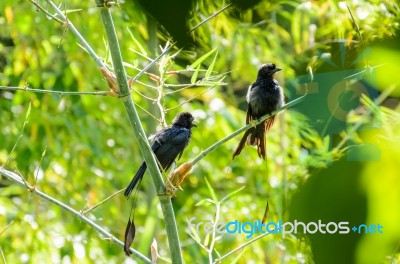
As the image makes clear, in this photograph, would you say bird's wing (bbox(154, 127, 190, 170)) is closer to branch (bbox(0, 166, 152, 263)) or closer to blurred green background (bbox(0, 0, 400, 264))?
branch (bbox(0, 166, 152, 263))

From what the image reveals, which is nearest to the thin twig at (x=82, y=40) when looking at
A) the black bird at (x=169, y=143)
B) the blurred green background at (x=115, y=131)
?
the black bird at (x=169, y=143)

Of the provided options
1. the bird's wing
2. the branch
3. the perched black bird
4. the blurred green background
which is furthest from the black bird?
the blurred green background

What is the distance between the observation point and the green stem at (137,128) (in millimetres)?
984

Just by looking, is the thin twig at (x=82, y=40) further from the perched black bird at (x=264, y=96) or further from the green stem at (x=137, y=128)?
the perched black bird at (x=264, y=96)

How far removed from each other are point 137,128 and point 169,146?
1.56ft

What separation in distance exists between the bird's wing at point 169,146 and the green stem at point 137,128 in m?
0.38

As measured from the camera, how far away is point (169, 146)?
148 cm

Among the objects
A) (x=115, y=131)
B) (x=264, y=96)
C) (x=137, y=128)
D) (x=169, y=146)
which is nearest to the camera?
(x=137, y=128)

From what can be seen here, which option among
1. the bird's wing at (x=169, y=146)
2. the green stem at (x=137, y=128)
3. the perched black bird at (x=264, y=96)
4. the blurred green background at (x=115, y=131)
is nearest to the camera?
the green stem at (x=137, y=128)

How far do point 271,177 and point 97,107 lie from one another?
916mm

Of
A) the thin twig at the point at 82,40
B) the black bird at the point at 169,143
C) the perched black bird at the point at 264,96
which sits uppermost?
the thin twig at the point at 82,40

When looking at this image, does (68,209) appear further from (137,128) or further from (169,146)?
(169,146)

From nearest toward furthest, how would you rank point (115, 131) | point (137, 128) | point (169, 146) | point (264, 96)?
point (137, 128) → point (169, 146) → point (264, 96) → point (115, 131)

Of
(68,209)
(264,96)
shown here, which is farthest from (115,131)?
(68,209)
